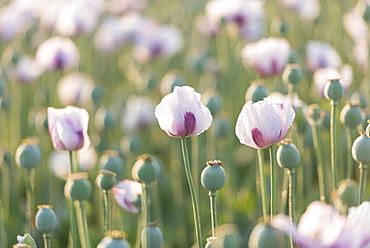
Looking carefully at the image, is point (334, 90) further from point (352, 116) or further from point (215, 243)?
point (215, 243)

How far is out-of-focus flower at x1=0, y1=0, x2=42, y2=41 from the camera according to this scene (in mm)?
2786

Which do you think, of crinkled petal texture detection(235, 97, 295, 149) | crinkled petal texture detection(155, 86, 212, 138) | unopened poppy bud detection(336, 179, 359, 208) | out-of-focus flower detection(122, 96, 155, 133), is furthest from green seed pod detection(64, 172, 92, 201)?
out-of-focus flower detection(122, 96, 155, 133)

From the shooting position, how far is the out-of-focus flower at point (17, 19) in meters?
2.79

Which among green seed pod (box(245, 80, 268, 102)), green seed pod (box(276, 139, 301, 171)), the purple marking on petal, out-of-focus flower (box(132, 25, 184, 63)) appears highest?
out-of-focus flower (box(132, 25, 184, 63))

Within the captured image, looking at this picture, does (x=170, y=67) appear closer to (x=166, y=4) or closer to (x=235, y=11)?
(x=235, y=11)

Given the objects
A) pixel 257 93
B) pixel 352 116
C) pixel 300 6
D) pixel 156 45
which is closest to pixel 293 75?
pixel 257 93

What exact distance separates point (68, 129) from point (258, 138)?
0.50m

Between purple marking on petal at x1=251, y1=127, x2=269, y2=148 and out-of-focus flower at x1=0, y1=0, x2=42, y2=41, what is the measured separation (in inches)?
73.7

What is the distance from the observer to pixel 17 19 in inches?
111

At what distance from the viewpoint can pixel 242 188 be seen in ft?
8.39

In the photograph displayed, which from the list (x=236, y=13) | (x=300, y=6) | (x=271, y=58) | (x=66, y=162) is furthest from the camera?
(x=300, y=6)

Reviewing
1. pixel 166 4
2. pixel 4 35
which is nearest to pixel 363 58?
pixel 4 35

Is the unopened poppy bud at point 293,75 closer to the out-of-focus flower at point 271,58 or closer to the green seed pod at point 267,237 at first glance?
the out-of-focus flower at point 271,58

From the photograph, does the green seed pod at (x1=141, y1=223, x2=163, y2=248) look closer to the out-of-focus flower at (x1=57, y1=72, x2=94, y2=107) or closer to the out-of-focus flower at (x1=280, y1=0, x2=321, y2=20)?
the out-of-focus flower at (x1=57, y1=72, x2=94, y2=107)
